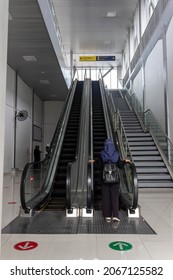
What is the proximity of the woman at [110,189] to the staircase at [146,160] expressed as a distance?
10.8 feet

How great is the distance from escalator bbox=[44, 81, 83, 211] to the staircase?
227 centimetres

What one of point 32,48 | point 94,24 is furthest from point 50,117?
point 32,48

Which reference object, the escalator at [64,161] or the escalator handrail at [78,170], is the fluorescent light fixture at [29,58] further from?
the escalator handrail at [78,170]

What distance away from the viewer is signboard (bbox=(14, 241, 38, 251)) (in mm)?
3292

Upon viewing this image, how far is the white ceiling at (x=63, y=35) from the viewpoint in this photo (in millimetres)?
8672

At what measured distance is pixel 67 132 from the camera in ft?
32.6

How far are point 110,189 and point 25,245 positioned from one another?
1802 millimetres

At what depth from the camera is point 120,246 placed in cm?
335

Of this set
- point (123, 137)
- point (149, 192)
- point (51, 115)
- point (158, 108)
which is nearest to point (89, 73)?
point (51, 115)

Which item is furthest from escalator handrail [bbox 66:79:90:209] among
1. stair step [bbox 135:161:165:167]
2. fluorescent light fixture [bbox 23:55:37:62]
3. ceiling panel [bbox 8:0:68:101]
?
fluorescent light fixture [bbox 23:55:37:62]

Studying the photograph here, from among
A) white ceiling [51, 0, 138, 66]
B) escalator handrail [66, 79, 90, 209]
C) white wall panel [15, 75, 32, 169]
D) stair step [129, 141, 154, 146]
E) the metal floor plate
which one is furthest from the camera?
white ceiling [51, 0, 138, 66]

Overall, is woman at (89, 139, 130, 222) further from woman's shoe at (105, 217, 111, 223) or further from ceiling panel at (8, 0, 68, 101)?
ceiling panel at (8, 0, 68, 101)

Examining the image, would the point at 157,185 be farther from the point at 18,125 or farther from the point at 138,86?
the point at 138,86

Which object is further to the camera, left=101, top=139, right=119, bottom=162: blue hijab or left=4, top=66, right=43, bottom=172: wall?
left=4, top=66, right=43, bottom=172: wall
